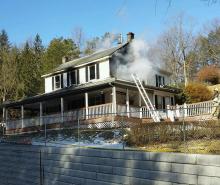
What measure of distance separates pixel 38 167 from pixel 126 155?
4.47 metres

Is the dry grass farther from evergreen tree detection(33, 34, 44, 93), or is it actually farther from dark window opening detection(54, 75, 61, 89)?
evergreen tree detection(33, 34, 44, 93)

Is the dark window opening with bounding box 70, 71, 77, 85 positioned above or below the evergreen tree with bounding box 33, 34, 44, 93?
below

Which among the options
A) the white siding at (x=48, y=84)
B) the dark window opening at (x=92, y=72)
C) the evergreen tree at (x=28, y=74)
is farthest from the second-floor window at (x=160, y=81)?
the evergreen tree at (x=28, y=74)

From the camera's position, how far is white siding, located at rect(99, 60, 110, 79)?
1137 inches

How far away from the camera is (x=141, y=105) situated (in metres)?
29.0

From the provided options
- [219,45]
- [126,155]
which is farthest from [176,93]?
[219,45]

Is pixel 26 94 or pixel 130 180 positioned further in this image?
pixel 26 94

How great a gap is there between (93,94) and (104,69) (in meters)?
2.12

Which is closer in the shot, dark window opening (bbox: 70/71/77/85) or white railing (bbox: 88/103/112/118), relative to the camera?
white railing (bbox: 88/103/112/118)

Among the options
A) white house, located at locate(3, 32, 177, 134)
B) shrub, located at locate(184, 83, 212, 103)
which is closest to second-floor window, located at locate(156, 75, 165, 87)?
white house, located at locate(3, 32, 177, 134)

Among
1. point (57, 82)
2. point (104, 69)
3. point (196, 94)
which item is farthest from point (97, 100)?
point (196, 94)

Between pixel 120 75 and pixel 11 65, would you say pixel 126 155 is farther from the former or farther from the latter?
pixel 11 65

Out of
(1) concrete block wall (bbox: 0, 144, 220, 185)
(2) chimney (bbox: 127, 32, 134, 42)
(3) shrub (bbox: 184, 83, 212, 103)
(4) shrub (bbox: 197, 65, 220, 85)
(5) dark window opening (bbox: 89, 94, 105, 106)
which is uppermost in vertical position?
(2) chimney (bbox: 127, 32, 134, 42)

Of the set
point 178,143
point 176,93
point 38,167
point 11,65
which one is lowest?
point 38,167
